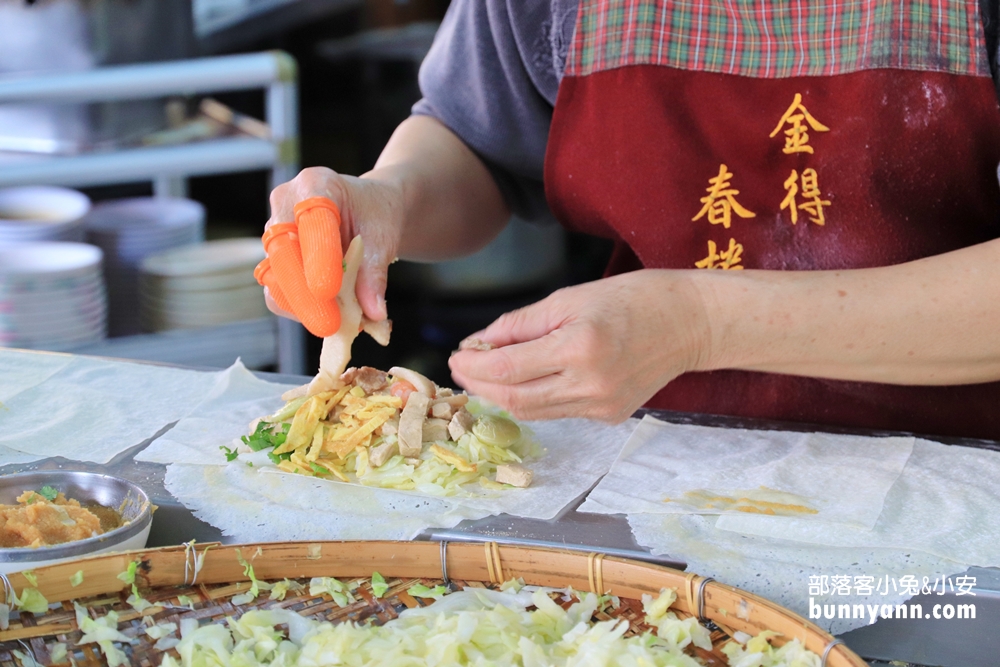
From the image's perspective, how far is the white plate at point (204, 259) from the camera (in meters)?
2.98

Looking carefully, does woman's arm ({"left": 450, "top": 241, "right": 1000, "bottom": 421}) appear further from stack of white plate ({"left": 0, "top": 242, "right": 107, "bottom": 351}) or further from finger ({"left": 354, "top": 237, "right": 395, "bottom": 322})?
stack of white plate ({"left": 0, "top": 242, "right": 107, "bottom": 351})

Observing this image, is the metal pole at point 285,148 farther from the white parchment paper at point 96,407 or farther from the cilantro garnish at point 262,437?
the cilantro garnish at point 262,437

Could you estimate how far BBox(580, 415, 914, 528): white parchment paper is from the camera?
154cm

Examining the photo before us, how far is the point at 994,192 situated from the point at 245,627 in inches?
58.7

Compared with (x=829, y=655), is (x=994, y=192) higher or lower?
higher

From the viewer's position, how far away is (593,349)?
59.3 inches

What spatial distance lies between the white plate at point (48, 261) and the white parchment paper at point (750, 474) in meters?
1.68

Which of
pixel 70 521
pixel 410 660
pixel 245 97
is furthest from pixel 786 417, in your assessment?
pixel 245 97

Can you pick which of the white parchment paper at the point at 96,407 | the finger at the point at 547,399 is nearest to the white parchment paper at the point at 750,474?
the finger at the point at 547,399

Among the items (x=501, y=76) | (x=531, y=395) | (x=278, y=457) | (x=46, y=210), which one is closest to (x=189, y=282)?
(x=46, y=210)

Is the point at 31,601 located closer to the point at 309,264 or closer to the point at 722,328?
the point at 309,264

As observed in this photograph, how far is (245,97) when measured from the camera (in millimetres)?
5023

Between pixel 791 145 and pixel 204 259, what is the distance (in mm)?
1875

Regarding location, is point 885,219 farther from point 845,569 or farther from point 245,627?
point 245,627
